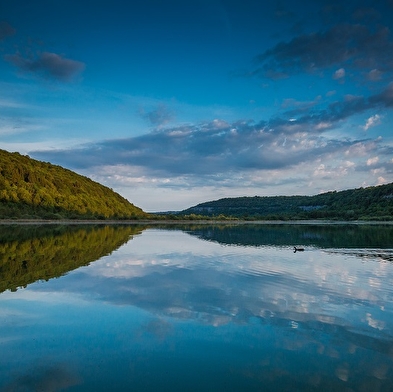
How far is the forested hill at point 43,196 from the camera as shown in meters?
95.7

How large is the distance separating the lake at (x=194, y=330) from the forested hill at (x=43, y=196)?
3167 inches

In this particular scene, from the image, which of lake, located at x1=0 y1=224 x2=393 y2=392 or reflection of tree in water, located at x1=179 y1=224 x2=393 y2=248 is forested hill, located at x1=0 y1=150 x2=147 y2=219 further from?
lake, located at x1=0 y1=224 x2=393 y2=392

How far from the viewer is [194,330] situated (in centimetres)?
1051

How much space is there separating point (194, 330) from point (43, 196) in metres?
107

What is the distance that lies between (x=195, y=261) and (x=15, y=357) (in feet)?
60.2

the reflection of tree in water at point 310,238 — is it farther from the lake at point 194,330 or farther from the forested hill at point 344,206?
the forested hill at point 344,206

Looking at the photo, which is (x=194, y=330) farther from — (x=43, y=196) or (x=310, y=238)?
(x=43, y=196)

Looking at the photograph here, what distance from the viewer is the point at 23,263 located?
22125 millimetres

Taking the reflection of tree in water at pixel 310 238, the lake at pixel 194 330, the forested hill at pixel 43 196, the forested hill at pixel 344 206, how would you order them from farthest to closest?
the forested hill at pixel 344 206
the forested hill at pixel 43 196
the reflection of tree in water at pixel 310 238
the lake at pixel 194 330

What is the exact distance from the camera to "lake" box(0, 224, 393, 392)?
24.7 ft

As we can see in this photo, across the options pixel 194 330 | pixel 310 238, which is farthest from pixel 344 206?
pixel 194 330

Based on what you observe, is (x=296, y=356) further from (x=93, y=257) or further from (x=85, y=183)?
(x=85, y=183)

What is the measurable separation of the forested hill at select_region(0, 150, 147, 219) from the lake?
8045cm

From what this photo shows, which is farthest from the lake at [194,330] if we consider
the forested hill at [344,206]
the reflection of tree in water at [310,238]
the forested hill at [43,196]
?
the forested hill at [344,206]
